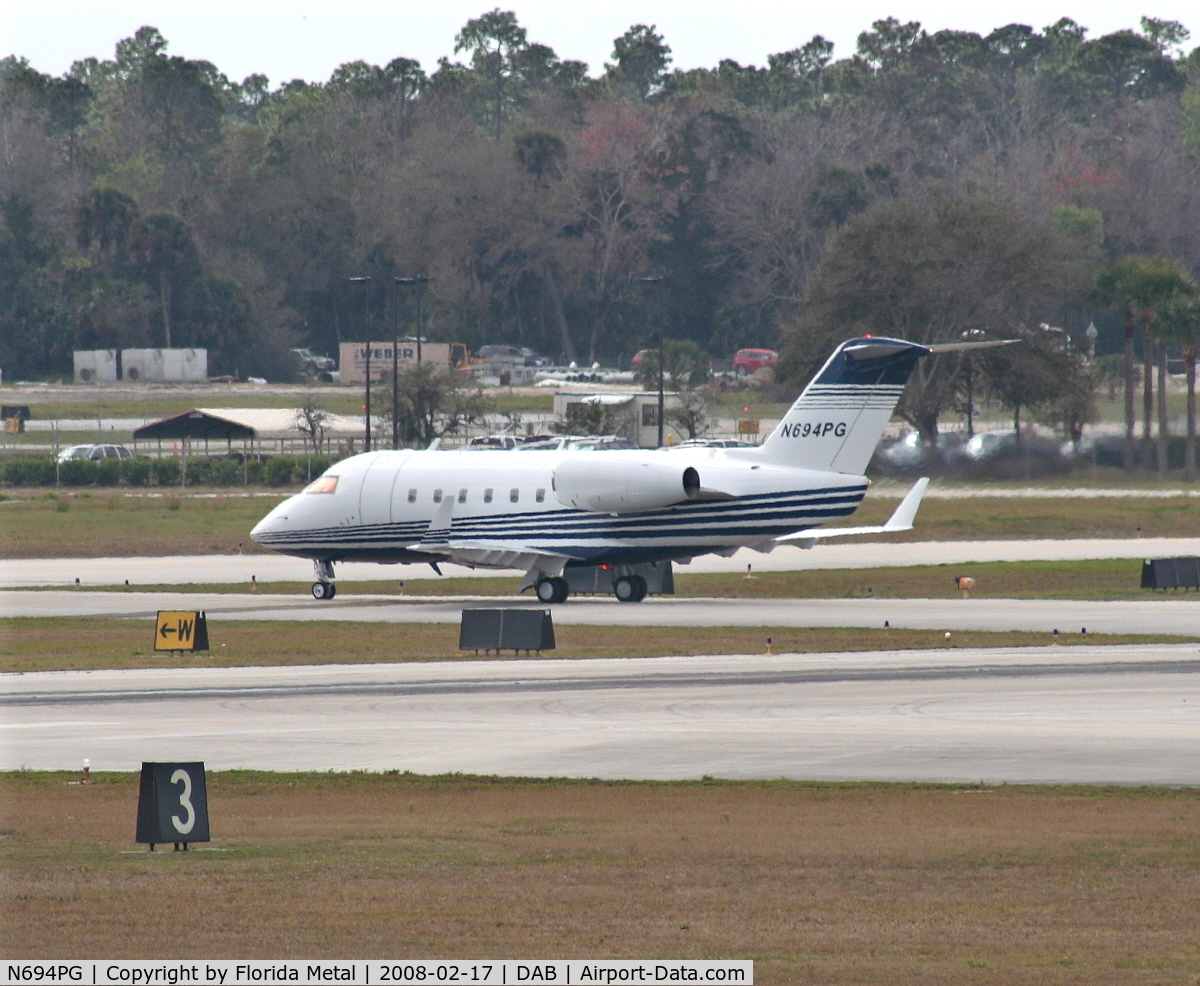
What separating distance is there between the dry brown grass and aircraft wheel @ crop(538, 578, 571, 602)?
2580 cm

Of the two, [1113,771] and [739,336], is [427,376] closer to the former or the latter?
[739,336]

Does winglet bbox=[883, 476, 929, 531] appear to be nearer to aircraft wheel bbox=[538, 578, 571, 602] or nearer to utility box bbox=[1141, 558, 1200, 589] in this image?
utility box bbox=[1141, 558, 1200, 589]

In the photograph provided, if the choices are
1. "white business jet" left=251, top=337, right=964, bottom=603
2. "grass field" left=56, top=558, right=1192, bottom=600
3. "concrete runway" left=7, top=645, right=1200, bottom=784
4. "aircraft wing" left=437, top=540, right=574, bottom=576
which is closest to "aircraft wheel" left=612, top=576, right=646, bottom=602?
"white business jet" left=251, top=337, right=964, bottom=603

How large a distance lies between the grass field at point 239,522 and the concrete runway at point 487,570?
2.88 metres

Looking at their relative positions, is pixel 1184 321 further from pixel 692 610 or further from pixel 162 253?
pixel 162 253

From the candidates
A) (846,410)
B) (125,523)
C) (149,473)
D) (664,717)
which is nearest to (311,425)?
(149,473)

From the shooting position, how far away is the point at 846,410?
44.9 meters

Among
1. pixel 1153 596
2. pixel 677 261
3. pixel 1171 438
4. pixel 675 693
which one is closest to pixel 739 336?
pixel 677 261

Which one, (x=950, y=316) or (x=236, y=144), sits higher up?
(x=236, y=144)

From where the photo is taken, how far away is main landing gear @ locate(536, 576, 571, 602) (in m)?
47.9

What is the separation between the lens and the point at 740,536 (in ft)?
148

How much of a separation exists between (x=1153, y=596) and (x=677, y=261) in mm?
126351

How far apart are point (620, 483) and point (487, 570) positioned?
12.4m

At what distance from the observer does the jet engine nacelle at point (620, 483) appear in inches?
1763
